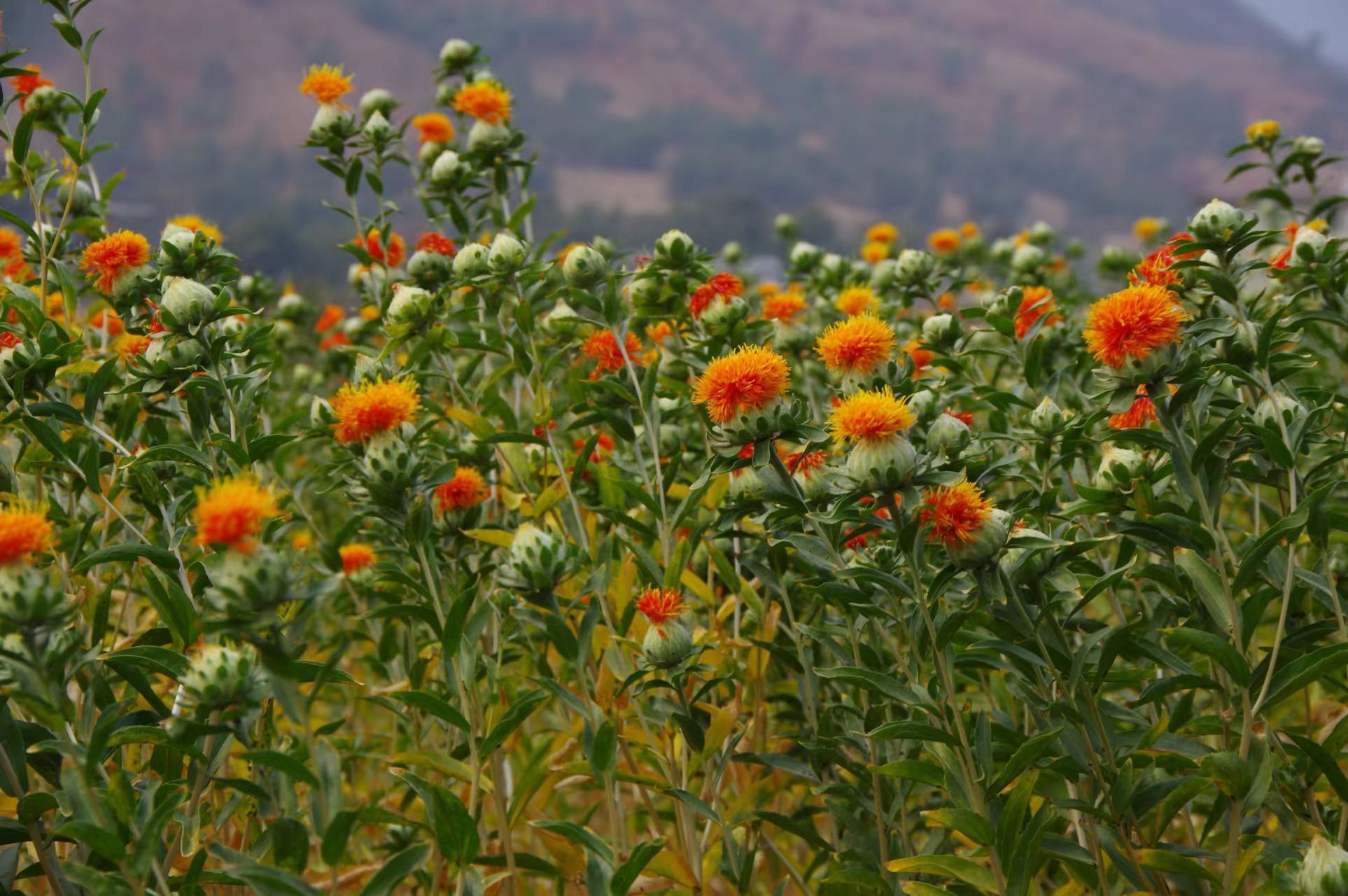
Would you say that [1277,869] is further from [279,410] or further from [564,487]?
[279,410]

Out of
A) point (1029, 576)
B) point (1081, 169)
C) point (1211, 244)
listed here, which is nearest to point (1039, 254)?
point (1211, 244)

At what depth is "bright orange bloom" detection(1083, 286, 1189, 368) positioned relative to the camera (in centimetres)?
162

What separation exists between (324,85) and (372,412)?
5.69 ft

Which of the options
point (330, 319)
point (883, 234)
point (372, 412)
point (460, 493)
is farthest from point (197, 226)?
point (883, 234)

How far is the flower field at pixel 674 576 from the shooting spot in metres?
1.55

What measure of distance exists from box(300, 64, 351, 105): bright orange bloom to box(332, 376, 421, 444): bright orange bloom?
1.64 meters

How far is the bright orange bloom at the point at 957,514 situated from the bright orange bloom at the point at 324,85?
7.46 feet

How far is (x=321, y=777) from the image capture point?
1285 millimetres

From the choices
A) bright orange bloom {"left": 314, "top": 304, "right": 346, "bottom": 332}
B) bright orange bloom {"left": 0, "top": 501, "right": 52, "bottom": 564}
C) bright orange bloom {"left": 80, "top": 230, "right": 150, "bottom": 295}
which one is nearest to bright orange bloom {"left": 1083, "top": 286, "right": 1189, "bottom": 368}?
bright orange bloom {"left": 0, "top": 501, "right": 52, "bottom": 564}

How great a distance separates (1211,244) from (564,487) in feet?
4.96

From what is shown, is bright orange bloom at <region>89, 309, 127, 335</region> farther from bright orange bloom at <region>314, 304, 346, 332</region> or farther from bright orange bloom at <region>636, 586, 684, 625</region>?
bright orange bloom at <region>636, 586, 684, 625</region>

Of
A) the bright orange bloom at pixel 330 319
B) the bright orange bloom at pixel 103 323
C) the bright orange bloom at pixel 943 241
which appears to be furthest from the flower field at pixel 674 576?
the bright orange bloom at pixel 943 241

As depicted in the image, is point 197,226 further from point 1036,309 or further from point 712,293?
point 1036,309

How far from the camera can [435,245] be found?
110 inches
